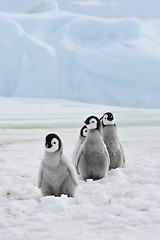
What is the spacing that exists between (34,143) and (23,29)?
53.5ft

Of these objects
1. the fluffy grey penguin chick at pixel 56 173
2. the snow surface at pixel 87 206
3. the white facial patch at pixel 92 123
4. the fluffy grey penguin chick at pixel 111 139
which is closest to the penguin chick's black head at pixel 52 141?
the fluffy grey penguin chick at pixel 56 173

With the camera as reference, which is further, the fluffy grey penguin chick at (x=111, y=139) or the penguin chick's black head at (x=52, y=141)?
the fluffy grey penguin chick at (x=111, y=139)

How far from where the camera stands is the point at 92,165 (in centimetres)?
355

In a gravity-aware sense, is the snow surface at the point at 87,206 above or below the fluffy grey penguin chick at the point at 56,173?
below

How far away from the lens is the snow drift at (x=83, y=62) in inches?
744

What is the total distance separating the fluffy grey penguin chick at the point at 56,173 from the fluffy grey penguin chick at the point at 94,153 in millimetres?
704

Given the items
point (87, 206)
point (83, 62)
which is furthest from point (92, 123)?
point (83, 62)

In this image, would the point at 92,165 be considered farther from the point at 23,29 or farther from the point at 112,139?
the point at 23,29

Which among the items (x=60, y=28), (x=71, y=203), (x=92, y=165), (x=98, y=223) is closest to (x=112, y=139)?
(x=92, y=165)

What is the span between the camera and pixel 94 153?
11.5 ft

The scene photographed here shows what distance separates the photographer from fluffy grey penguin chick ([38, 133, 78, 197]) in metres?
2.79

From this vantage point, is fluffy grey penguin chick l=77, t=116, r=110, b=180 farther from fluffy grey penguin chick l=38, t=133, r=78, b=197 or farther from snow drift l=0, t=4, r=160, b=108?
snow drift l=0, t=4, r=160, b=108

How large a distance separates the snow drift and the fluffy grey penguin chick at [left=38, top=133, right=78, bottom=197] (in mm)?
15674

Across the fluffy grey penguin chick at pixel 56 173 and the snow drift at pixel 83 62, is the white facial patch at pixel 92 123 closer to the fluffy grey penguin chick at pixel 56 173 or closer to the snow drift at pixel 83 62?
the fluffy grey penguin chick at pixel 56 173
